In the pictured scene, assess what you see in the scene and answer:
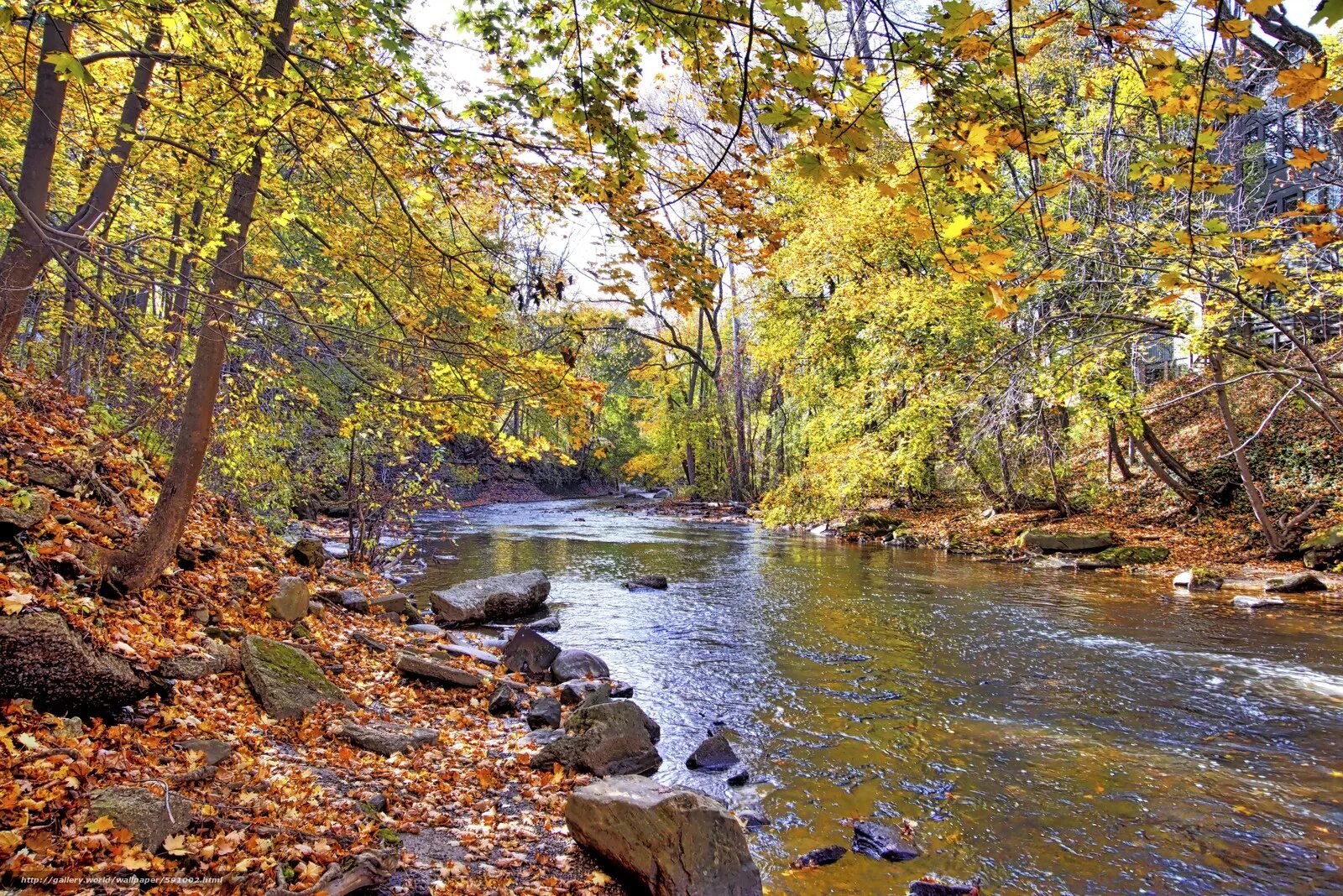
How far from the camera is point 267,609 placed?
702 centimetres

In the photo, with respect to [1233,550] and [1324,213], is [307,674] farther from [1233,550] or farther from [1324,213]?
[1233,550]

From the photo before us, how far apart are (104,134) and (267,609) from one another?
4.58 metres

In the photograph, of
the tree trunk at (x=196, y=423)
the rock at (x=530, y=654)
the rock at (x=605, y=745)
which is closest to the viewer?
the rock at (x=605, y=745)

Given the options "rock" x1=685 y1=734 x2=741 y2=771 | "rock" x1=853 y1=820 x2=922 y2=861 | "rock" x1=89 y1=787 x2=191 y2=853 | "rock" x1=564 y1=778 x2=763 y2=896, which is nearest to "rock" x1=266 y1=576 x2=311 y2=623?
"rock" x1=89 y1=787 x2=191 y2=853

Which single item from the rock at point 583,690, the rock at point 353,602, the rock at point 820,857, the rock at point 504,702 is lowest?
the rock at point 820,857

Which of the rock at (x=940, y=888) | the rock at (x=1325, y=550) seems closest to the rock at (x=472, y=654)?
the rock at (x=940, y=888)

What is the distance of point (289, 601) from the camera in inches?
286

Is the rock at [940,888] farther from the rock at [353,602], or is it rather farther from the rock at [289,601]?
the rock at [353,602]

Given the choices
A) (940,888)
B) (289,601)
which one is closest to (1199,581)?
(940,888)

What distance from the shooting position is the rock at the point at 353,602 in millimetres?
8930

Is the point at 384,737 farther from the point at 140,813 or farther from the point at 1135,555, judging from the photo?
the point at 1135,555

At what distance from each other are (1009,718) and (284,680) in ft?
21.4

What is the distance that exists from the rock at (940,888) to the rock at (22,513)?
6.32 m

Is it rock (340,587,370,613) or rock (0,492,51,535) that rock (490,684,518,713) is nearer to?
rock (340,587,370,613)
